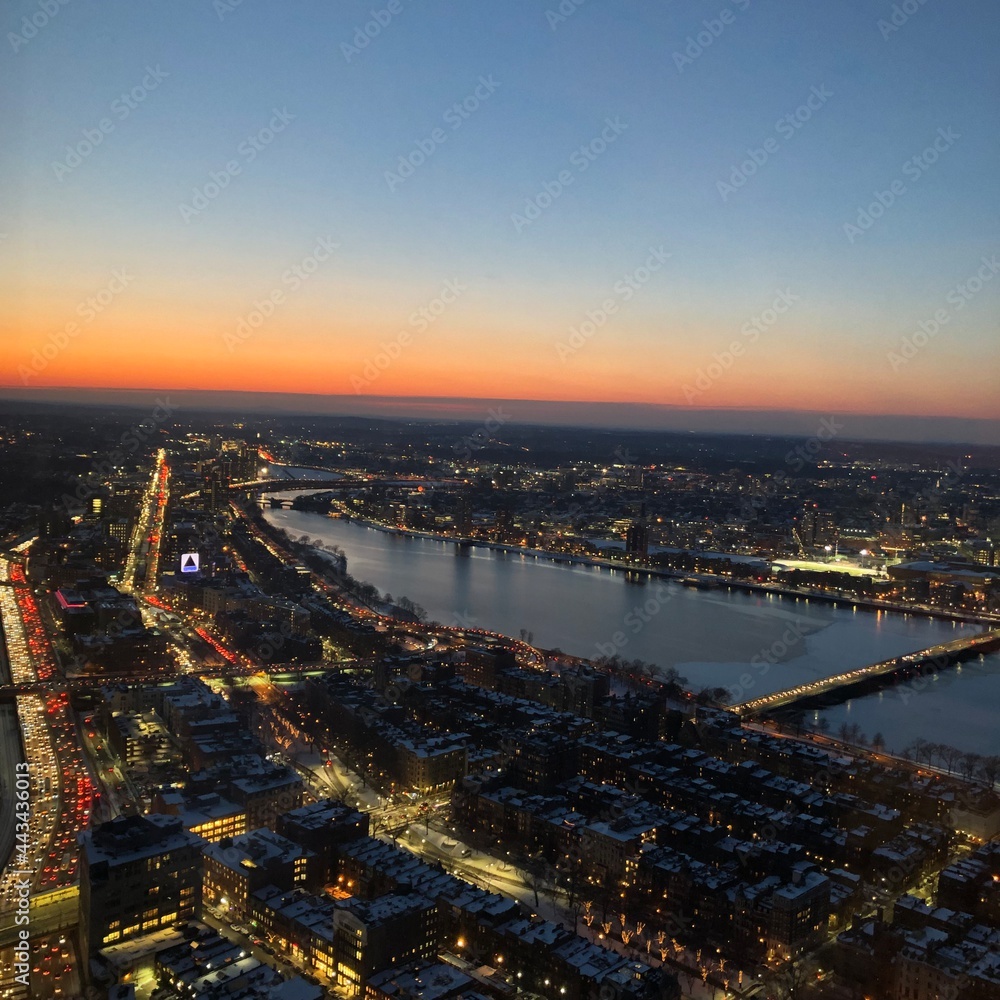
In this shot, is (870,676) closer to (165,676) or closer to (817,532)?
(165,676)

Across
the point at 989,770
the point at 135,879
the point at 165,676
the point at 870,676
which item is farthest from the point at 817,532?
the point at 135,879

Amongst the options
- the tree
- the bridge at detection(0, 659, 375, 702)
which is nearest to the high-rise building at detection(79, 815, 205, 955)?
the bridge at detection(0, 659, 375, 702)

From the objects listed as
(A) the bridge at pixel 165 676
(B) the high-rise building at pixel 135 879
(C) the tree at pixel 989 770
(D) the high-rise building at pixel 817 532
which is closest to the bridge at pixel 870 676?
(C) the tree at pixel 989 770

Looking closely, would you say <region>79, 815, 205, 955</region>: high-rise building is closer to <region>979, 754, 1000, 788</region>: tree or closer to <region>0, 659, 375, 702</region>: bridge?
<region>0, 659, 375, 702</region>: bridge

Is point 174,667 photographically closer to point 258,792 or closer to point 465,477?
point 258,792

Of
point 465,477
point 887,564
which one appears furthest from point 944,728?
point 465,477

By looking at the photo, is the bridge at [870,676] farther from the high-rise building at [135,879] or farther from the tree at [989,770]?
the high-rise building at [135,879]

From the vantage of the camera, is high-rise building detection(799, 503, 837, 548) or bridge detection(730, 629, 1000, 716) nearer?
bridge detection(730, 629, 1000, 716)
